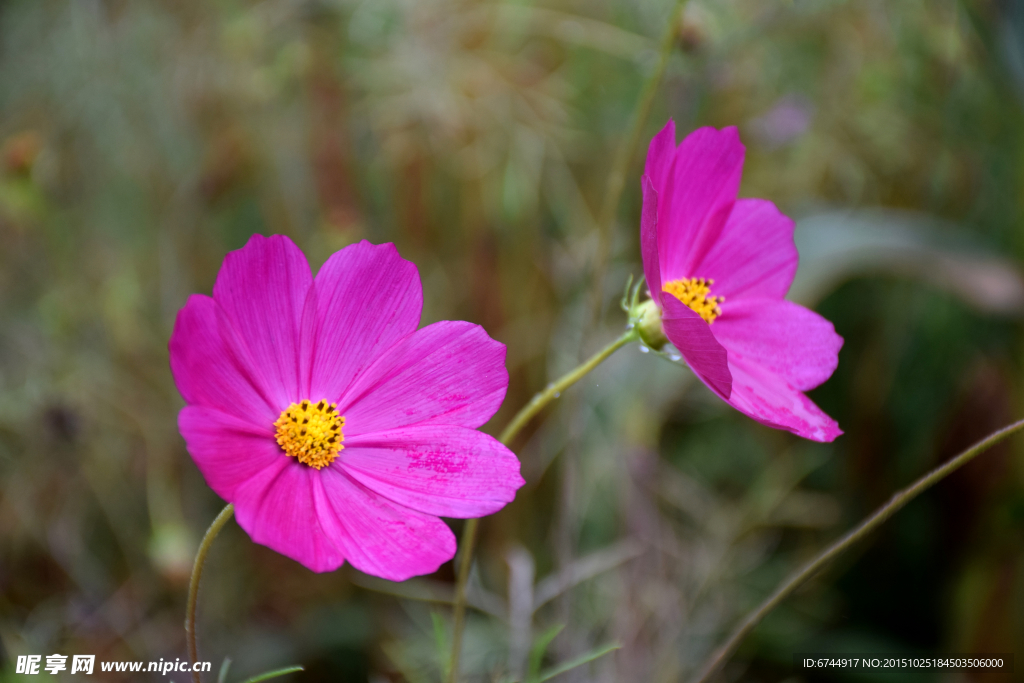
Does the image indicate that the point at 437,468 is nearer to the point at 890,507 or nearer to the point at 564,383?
the point at 564,383

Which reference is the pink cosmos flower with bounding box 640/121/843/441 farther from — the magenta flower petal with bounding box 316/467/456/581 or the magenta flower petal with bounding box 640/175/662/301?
the magenta flower petal with bounding box 316/467/456/581

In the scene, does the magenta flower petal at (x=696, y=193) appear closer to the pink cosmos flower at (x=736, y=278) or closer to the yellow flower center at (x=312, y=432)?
the pink cosmos flower at (x=736, y=278)

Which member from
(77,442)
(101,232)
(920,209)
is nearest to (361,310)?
(77,442)

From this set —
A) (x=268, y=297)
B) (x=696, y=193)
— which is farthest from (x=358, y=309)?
(x=696, y=193)

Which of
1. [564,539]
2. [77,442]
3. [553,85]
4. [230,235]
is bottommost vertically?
[564,539]

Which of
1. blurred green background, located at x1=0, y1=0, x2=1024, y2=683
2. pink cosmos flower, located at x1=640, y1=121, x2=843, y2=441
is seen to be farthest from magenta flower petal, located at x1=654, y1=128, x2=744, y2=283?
blurred green background, located at x1=0, y1=0, x2=1024, y2=683

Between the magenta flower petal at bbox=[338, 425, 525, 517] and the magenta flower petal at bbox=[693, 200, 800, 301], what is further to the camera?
the magenta flower petal at bbox=[693, 200, 800, 301]

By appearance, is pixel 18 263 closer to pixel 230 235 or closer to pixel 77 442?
pixel 230 235
